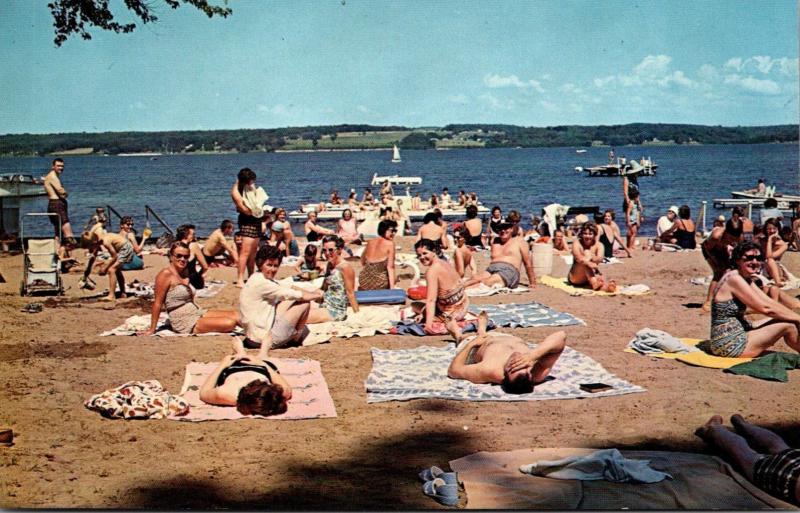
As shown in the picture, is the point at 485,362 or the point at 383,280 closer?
the point at 485,362

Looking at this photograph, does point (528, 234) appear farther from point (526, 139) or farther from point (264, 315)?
point (526, 139)

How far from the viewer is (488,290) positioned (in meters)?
9.06

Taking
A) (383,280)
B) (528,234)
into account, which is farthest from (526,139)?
(383,280)

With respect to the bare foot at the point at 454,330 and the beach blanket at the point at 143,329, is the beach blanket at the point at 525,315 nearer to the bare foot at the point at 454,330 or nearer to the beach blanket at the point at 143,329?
the bare foot at the point at 454,330

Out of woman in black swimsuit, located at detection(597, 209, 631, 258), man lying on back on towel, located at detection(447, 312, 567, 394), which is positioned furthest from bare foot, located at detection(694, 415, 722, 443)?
woman in black swimsuit, located at detection(597, 209, 631, 258)

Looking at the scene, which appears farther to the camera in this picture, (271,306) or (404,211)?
(404,211)

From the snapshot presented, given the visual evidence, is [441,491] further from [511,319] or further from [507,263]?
[507,263]

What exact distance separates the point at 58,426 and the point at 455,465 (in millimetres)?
2211

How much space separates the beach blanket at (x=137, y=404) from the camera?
4777 mm

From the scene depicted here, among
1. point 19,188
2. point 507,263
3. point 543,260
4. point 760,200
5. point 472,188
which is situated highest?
point 19,188

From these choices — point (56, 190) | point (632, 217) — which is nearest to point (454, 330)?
point (56, 190)

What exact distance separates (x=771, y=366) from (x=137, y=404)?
3.90 meters

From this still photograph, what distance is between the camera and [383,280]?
8773 mm

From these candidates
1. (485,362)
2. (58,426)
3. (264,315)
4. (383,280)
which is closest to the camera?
(58,426)
